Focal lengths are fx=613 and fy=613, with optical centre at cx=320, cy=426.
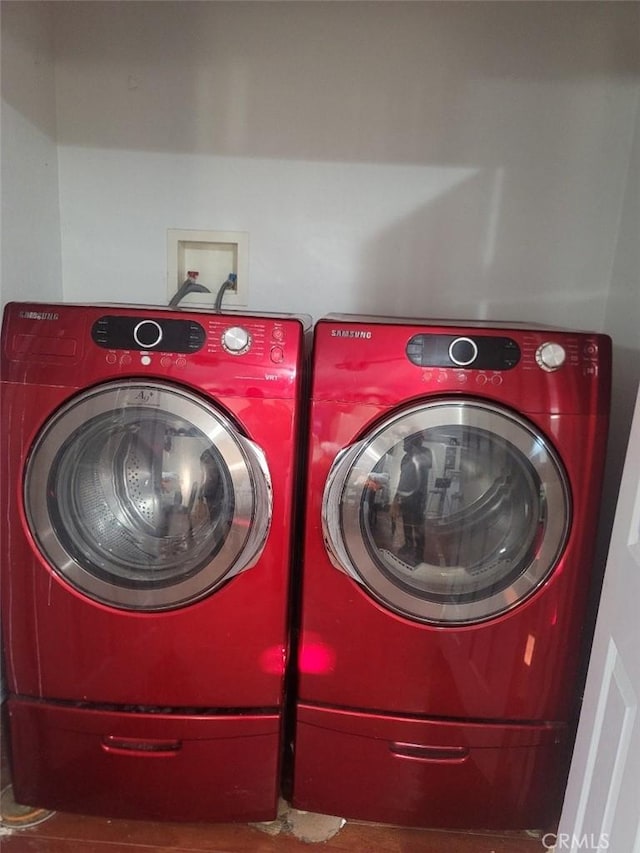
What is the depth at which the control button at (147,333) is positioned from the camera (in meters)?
1.08

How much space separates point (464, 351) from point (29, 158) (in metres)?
1.11

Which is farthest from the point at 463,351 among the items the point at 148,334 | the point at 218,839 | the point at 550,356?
the point at 218,839

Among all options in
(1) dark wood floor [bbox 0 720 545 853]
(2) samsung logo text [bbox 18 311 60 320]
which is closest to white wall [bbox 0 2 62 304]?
(2) samsung logo text [bbox 18 311 60 320]

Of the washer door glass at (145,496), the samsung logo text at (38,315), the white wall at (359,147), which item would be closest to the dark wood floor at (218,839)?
the washer door glass at (145,496)

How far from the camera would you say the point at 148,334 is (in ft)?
3.56

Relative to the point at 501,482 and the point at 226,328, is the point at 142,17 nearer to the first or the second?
the point at 226,328

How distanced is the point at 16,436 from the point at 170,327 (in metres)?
0.34

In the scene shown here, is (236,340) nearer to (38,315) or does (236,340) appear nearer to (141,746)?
(38,315)

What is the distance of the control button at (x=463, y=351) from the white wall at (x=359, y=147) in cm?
57

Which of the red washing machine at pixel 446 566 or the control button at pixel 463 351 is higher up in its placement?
the control button at pixel 463 351

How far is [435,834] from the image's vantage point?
50.3 inches

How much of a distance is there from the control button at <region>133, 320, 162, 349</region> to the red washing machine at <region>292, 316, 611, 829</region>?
0.94 ft
